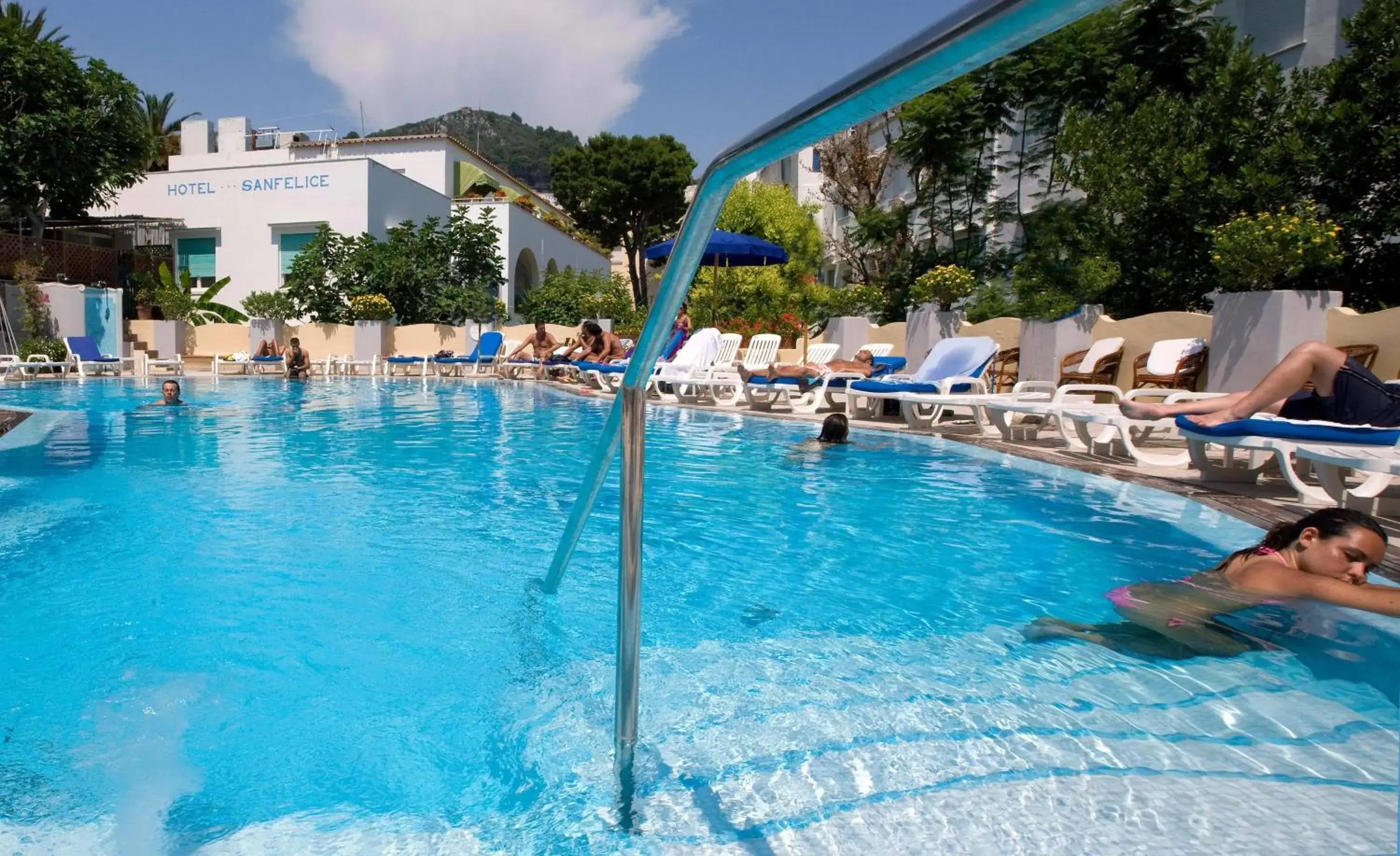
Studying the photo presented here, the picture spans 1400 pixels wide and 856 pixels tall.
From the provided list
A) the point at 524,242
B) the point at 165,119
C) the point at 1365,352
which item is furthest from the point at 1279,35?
the point at 165,119

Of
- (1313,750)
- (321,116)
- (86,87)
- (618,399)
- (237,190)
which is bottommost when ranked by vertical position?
(1313,750)

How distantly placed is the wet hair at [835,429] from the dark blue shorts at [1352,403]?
377cm

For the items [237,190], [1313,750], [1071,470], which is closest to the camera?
[1313,750]

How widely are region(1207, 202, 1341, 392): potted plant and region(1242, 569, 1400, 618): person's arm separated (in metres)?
5.95

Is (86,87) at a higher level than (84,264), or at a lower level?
higher

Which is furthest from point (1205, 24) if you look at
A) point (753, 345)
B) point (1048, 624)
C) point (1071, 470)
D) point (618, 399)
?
point (618, 399)

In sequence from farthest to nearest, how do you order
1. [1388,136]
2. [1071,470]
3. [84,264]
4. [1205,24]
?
[84,264], [1205,24], [1388,136], [1071,470]

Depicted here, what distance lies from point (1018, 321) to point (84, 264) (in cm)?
2719

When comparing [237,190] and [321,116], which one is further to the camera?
[321,116]

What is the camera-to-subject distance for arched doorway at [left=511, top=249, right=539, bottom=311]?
34.8 m

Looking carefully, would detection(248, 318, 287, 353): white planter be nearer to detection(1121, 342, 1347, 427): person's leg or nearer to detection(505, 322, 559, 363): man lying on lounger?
detection(505, 322, 559, 363): man lying on lounger

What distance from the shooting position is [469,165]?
37844 mm

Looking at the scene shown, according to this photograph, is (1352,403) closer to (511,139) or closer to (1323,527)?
(1323,527)

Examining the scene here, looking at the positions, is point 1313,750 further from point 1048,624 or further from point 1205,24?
point 1205,24
